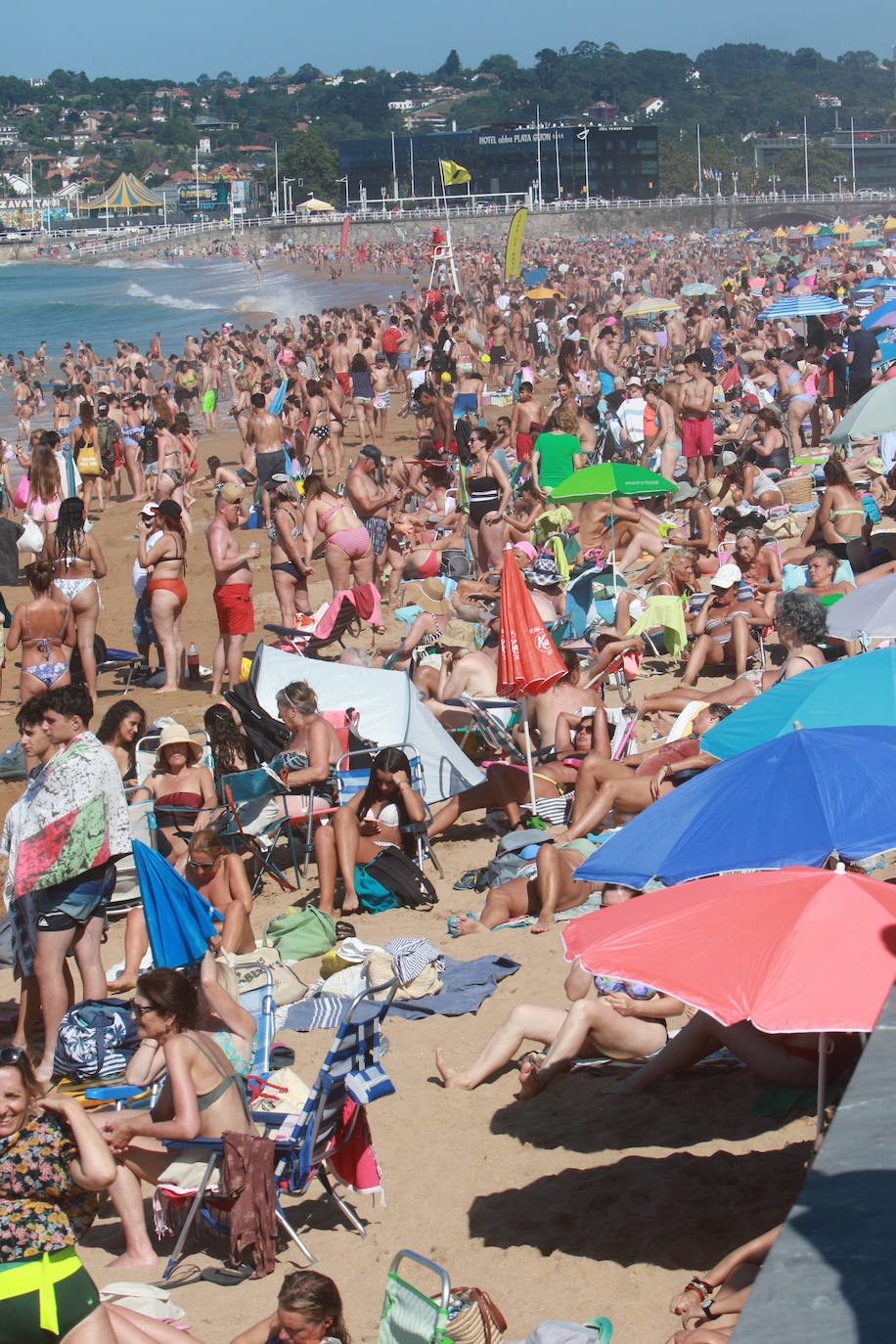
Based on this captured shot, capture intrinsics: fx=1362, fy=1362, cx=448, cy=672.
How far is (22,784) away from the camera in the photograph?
8.12 meters

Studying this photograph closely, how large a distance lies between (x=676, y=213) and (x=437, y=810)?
89363 mm

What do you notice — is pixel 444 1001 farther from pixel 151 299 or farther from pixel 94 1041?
pixel 151 299

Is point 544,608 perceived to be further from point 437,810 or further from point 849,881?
point 849,881

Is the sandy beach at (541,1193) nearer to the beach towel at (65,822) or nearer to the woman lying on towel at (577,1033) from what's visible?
the woman lying on towel at (577,1033)

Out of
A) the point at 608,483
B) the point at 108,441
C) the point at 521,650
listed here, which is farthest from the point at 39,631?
the point at 108,441

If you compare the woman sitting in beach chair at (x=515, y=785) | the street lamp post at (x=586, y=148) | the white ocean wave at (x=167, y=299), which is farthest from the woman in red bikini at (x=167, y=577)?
the street lamp post at (x=586, y=148)

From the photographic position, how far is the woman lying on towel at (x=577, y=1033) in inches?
177

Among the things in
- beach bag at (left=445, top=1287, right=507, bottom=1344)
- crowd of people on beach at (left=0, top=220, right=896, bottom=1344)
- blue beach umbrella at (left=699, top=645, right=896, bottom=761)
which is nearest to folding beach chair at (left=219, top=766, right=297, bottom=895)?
crowd of people on beach at (left=0, top=220, right=896, bottom=1344)

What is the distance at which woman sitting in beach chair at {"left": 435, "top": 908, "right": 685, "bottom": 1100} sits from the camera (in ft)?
14.8

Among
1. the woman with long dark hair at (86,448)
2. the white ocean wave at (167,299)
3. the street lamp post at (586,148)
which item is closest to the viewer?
the woman with long dark hair at (86,448)

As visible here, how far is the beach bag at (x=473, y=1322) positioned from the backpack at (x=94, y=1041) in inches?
72.5

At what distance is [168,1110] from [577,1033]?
1379mm

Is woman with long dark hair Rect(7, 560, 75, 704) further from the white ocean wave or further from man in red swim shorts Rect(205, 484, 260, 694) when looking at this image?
the white ocean wave

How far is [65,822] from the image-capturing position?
14.7ft
